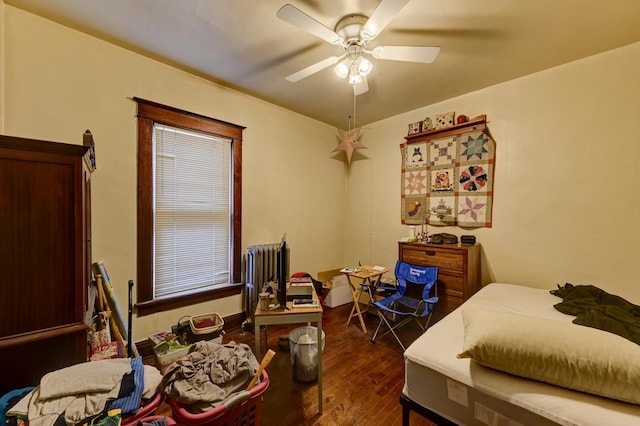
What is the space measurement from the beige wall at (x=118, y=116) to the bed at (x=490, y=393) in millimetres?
2256

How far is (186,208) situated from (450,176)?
121 inches

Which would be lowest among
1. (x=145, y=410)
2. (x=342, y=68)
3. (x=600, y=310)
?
(x=145, y=410)

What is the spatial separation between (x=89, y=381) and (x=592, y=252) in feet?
12.0

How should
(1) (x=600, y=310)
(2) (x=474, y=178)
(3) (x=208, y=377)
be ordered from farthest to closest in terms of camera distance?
(2) (x=474, y=178)
(1) (x=600, y=310)
(3) (x=208, y=377)

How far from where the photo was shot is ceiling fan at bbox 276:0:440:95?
1.39 metres

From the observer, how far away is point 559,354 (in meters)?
0.96

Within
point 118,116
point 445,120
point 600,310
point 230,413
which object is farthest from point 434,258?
point 118,116

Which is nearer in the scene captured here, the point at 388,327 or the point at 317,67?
the point at 317,67

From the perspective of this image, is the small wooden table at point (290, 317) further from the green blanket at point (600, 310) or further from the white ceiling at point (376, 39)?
the white ceiling at point (376, 39)

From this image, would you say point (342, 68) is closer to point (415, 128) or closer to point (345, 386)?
point (415, 128)

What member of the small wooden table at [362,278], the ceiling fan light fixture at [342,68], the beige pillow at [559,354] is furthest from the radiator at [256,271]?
the beige pillow at [559,354]

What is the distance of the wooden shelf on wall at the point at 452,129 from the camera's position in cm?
277

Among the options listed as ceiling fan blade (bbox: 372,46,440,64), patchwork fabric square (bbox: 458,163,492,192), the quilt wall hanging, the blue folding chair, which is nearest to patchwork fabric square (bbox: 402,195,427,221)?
the quilt wall hanging

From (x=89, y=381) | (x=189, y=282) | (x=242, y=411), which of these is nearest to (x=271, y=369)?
(x=242, y=411)
